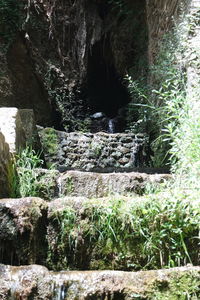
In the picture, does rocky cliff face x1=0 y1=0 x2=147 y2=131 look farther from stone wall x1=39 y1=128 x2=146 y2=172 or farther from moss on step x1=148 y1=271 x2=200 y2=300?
moss on step x1=148 y1=271 x2=200 y2=300

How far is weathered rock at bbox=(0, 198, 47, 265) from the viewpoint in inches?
108

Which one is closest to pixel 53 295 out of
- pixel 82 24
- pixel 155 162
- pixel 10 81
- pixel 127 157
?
pixel 155 162

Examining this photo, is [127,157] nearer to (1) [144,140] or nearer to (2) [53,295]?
(1) [144,140]

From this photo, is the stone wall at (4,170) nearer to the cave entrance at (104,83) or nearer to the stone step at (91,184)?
the stone step at (91,184)

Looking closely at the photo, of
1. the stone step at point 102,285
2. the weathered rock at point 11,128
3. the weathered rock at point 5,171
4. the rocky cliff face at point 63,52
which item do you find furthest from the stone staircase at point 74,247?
the rocky cliff face at point 63,52

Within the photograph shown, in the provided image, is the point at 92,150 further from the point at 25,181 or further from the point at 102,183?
the point at 25,181

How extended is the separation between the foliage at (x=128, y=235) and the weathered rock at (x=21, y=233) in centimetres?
10

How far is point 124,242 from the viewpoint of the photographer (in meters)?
2.88

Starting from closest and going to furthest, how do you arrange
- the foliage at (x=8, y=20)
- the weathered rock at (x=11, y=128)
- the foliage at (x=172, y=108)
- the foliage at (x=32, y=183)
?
the foliage at (x=172, y=108) → the foliage at (x=32, y=183) → the weathered rock at (x=11, y=128) → the foliage at (x=8, y=20)

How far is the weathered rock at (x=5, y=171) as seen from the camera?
3.49 metres

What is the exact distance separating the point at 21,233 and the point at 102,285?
728 millimetres

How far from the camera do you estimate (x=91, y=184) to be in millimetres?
3891

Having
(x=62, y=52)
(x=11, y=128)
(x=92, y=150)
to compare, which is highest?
(x=62, y=52)

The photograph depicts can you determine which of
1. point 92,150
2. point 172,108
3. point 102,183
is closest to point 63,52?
point 92,150
